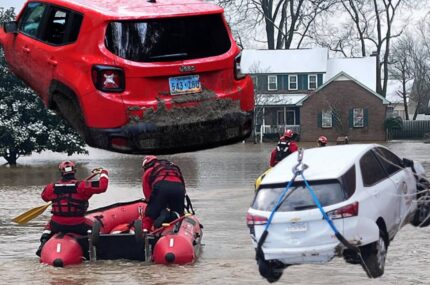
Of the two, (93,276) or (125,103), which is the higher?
(125,103)

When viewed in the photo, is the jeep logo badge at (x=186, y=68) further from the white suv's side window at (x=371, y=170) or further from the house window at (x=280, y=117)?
the house window at (x=280, y=117)

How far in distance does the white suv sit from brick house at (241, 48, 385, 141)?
63.2m

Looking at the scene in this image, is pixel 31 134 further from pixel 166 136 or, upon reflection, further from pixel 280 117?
pixel 166 136

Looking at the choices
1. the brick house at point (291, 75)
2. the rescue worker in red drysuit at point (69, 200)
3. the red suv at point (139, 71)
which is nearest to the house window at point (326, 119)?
the brick house at point (291, 75)

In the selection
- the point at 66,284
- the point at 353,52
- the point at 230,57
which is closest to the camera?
the point at 230,57

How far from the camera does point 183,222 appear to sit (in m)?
16.5

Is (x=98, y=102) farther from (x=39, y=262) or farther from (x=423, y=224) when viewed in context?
(x=39, y=262)

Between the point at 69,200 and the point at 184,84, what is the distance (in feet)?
35.6

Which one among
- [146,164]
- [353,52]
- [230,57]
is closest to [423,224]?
[230,57]

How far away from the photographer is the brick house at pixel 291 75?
71062mm

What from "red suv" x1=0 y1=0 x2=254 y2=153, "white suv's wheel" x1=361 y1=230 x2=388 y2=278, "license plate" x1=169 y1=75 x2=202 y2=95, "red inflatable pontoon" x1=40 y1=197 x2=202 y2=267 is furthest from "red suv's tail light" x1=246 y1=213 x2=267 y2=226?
"red inflatable pontoon" x1=40 y1=197 x2=202 y2=267

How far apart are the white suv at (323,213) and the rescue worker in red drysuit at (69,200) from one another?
8.17 meters

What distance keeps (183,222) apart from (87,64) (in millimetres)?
11755

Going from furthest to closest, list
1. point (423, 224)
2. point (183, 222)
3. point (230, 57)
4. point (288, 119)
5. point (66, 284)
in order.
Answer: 1. point (288, 119)
2. point (183, 222)
3. point (66, 284)
4. point (423, 224)
5. point (230, 57)
